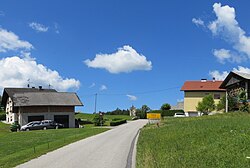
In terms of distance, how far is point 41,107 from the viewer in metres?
63.5

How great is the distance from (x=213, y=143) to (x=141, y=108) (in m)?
94.7

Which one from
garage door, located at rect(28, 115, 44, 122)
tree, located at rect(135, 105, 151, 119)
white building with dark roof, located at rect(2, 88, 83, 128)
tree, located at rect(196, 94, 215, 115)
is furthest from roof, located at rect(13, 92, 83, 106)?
tree, located at rect(135, 105, 151, 119)

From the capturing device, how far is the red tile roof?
80.5m

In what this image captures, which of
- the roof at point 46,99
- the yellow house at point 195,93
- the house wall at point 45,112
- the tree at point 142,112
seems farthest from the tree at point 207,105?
the tree at point 142,112

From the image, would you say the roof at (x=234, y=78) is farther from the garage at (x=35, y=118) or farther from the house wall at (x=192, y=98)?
the garage at (x=35, y=118)

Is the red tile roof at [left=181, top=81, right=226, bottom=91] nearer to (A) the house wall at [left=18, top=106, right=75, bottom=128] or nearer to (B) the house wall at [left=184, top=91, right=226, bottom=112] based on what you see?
(B) the house wall at [left=184, top=91, right=226, bottom=112]

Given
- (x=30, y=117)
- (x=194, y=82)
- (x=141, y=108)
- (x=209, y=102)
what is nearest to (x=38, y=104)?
(x=30, y=117)

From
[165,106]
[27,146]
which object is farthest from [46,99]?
[27,146]

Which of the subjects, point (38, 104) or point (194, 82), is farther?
point (194, 82)

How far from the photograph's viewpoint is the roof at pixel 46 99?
204 feet

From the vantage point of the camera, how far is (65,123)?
6456 centimetres

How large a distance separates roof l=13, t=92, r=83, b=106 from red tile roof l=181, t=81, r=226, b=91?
26.9 metres

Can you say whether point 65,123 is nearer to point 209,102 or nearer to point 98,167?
point 209,102

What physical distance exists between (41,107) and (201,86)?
37208mm
